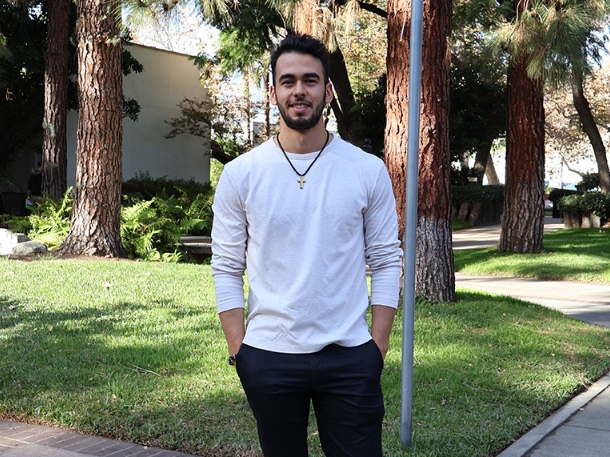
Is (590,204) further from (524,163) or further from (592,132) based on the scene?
(524,163)

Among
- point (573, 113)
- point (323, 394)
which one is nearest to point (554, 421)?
point (323, 394)

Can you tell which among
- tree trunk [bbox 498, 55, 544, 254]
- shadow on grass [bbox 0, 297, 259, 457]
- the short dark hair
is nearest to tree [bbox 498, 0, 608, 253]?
tree trunk [bbox 498, 55, 544, 254]

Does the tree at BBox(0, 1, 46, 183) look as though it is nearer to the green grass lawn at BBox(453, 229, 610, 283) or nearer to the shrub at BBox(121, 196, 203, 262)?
the shrub at BBox(121, 196, 203, 262)

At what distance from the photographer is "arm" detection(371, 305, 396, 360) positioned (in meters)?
2.79

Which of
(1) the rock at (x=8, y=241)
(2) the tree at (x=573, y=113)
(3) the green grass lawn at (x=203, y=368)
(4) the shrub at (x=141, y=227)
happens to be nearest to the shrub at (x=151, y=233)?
(4) the shrub at (x=141, y=227)

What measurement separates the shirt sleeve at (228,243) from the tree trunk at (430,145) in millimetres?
5719

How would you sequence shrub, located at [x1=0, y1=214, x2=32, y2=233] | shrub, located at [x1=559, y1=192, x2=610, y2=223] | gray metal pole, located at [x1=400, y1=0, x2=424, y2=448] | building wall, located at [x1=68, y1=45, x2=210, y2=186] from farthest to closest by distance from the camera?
1. building wall, located at [x1=68, y1=45, x2=210, y2=186]
2. shrub, located at [x1=559, y1=192, x2=610, y2=223]
3. shrub, located at [x1=0, y1=214, x2=32, y2=233]
4. gray metal pole, located at [x1=400, y1=0, x2=424, y2=448]

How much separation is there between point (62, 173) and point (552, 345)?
11369mm

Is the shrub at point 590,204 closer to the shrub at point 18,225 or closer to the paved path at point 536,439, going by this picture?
the shrub at point 18,225

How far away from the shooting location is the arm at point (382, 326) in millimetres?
2795

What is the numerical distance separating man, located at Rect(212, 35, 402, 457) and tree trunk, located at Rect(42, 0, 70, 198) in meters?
13.6

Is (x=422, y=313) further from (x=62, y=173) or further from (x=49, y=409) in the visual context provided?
(x=62, y=173)

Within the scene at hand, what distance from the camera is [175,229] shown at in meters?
14.5

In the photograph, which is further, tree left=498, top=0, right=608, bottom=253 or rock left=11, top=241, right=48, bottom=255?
tree left=498, top=0, right=608, bottom=253
